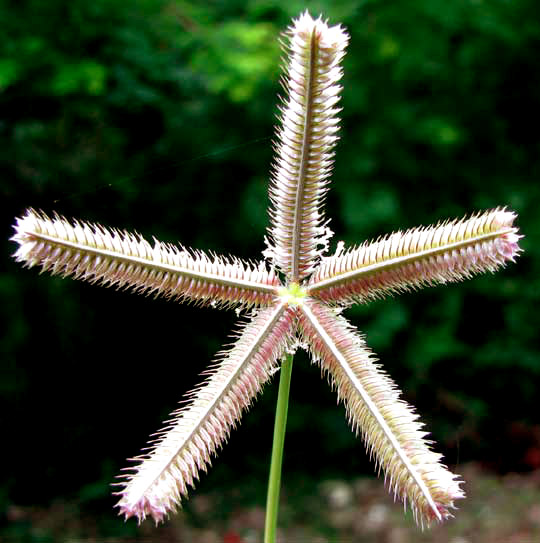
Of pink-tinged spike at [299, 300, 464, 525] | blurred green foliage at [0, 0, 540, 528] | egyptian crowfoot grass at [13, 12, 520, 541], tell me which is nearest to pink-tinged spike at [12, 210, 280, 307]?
egyptian crowfoot grass at [13, 12, 520, 541]

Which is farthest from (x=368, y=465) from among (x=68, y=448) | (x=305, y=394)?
(x=68, y=448)

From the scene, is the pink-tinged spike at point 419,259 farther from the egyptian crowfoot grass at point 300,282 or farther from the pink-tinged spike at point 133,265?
the pink-tinged spike at point 133,265

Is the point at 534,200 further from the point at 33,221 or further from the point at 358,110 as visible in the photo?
the point at 33,221

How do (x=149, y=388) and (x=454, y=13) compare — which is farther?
(x=149, y=388)

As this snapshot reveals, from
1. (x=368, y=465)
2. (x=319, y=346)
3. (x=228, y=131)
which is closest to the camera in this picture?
(x=319, y=346)

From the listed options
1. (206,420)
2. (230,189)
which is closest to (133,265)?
(206,420)

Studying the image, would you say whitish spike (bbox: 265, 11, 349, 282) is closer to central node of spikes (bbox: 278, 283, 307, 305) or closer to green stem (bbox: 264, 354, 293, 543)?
central node of spikes (bbox: 278, 283, 307, 305)

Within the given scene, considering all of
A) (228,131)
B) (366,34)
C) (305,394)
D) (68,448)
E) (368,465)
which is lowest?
(68,448)

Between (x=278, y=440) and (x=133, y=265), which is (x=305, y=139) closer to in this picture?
(x=133, y=265)

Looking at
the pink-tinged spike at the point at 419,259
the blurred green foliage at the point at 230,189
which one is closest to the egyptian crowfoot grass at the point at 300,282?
the pink-tinged spike at the point at 419,259
